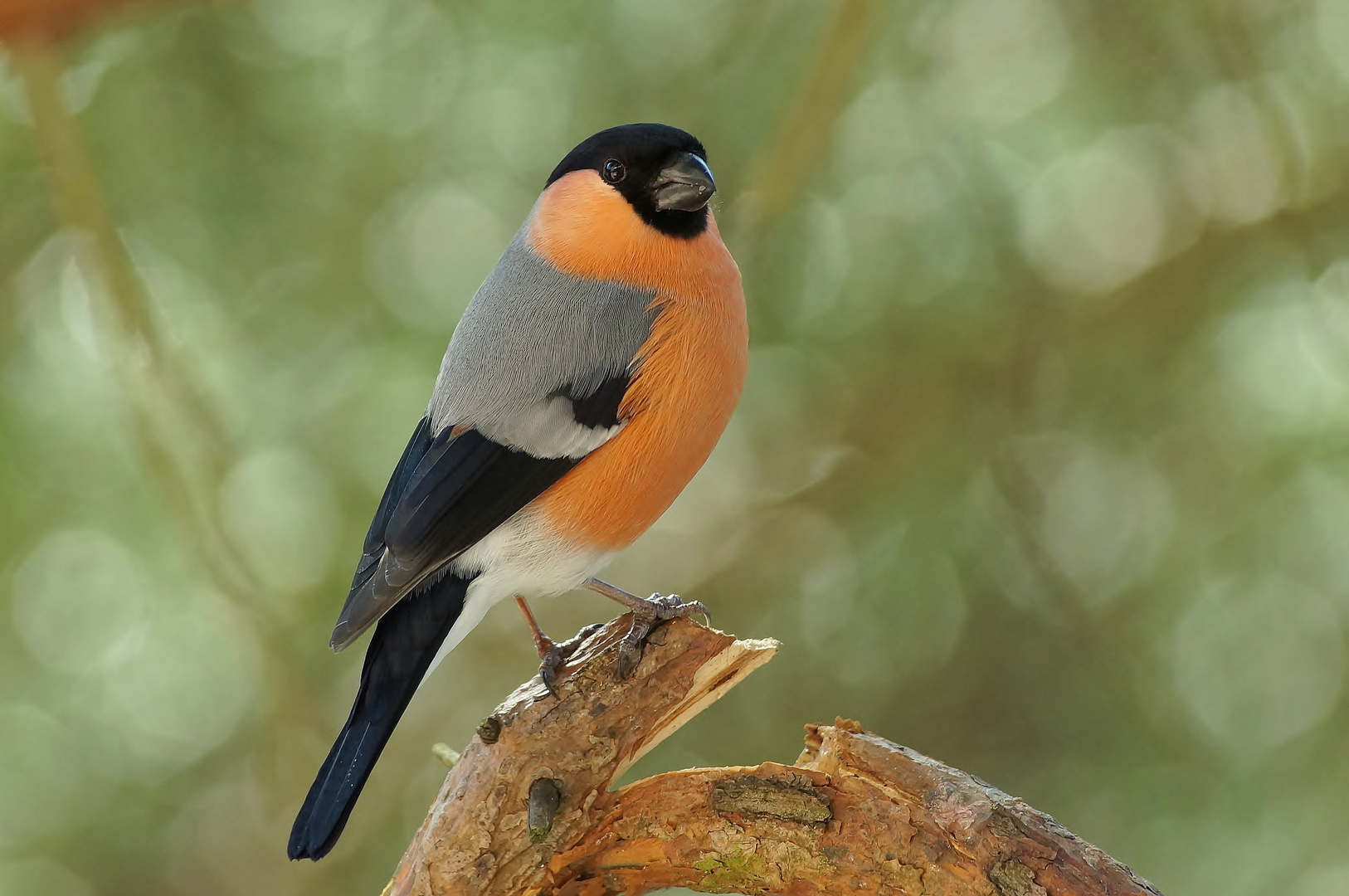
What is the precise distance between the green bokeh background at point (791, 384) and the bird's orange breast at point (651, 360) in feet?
3.40

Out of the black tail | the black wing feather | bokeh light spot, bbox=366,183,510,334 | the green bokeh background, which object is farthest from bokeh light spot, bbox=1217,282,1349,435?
the black tail

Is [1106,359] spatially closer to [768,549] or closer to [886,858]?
[768,549]

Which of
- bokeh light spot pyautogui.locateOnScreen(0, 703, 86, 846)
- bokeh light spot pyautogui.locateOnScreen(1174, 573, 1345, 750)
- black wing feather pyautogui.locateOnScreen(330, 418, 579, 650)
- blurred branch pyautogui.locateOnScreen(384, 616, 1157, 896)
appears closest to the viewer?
blurred branch pyautogui.locateOnScreen(384, 616, 1157, 896)

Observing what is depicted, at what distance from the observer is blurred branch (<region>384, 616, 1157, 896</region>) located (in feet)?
5.80

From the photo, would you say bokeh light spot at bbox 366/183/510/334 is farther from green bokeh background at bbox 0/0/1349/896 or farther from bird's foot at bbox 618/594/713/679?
bird's foot at bbox 618/594/713/679

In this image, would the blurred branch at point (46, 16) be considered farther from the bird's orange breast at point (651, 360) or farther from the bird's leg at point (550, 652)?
the bird's leg at point (550, 652)

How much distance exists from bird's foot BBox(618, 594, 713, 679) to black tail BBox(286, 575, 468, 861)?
0.27 m

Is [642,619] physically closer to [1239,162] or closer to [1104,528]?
[1104,528]

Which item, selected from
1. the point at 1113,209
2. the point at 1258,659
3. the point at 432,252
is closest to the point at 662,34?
the point at 432,252

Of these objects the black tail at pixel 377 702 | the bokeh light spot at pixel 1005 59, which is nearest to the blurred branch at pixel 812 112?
the bokeh light spot at pixel 1005 59

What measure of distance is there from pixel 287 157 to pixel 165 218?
351mm

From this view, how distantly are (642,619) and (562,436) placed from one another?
0.33m

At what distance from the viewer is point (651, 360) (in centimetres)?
202

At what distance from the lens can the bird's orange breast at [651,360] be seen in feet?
6.48
